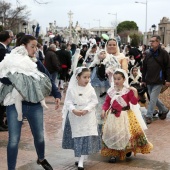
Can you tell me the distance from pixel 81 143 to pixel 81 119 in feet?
1.10

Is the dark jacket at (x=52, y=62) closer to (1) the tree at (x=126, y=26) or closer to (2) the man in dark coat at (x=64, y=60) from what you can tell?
(2) the man in dark coat at (x=64, y=60)

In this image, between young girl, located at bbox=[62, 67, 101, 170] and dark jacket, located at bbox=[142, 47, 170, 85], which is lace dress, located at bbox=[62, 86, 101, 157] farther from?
dark jacket, located at bbox=[142, 47, 170, 85]

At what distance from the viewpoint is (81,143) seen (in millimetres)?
5703

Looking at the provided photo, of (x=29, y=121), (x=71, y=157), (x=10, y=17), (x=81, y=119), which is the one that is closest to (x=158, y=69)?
(x=71, y=157)

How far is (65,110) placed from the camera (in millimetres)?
5953

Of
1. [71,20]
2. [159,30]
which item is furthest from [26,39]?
[159,30]

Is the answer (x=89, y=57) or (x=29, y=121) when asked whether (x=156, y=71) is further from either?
(x=29, y=121)

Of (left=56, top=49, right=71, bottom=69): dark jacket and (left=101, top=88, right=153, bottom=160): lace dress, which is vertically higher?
(left=56, top=49, right=71, bottom=69): dark jacket

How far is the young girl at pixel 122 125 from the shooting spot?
602cm

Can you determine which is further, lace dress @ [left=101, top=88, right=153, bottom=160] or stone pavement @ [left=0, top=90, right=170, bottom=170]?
lace dress @ [left=101, top=88, right=153, bottom=160]

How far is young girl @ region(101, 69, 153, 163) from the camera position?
6.02 meters

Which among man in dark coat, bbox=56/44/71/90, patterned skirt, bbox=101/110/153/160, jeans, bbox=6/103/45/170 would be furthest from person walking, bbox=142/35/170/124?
man in dark coat, bbox=56/44/71/90

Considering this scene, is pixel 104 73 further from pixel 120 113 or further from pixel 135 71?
pixel 135 71

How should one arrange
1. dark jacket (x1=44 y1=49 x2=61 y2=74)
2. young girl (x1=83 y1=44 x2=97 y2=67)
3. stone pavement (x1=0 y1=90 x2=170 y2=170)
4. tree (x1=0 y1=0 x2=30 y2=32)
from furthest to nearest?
1. tree (x1=0 y1=0 x2=30 y2=32)
2. dark jacket (x1=44 y1=49 x2=61 y2=74)
3. young girl (x1=83 y1=44 x2=97 y2=67)
4. stone pavement (x1=0 y1=90 x2=170 y2=170)
